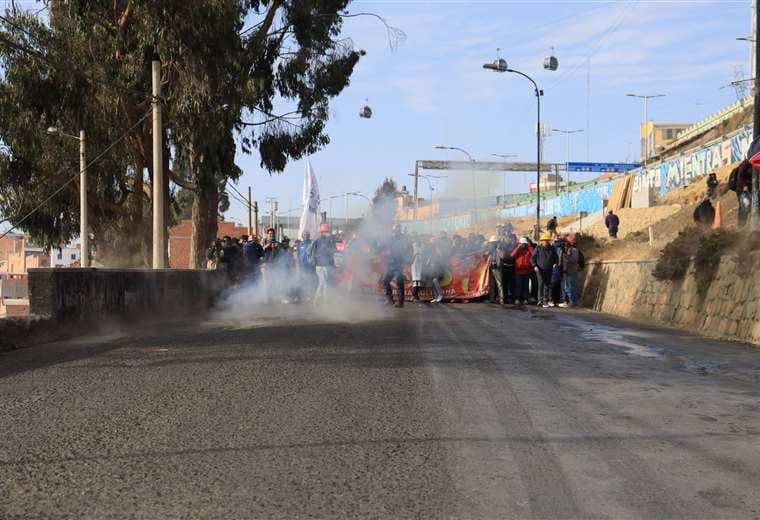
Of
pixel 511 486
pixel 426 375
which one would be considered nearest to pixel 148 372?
pixel 426 375

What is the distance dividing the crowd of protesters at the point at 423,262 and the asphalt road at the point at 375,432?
10047mm

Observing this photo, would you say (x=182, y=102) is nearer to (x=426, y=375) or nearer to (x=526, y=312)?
(x=526, y=312)

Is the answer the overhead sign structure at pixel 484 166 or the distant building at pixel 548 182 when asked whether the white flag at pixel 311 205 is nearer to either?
the overhead sign structure at pixel 484 166

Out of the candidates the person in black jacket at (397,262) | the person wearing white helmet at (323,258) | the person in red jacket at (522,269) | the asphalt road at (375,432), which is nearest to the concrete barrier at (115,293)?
the asphalt road at (375,432)

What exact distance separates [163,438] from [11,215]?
101 ft

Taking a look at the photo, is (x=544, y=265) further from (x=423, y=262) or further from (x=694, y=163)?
(x=694, y=163)

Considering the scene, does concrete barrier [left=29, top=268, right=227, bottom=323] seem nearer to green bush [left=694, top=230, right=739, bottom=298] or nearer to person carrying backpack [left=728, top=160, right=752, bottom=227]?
green bush [left=694, top=230, right=739, bottom=298]

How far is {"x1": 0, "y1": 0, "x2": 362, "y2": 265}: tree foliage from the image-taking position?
80.6ft

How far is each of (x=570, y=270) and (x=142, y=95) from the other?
1377cm

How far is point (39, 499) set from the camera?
4.38m

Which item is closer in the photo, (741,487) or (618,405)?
(741,487)

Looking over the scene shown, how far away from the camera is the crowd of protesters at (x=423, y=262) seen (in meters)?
20.8

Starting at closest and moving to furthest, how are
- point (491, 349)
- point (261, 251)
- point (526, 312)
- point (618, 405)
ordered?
point (618, 405), point (491, 349), point (526, 312), point (261, 251)

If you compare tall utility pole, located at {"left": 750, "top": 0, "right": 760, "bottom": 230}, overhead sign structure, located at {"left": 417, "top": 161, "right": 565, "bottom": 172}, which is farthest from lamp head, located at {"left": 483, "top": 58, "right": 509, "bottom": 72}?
tall utility pole, located at {"left": 750, "top": 0, "right": 760, "bottom": 230}
